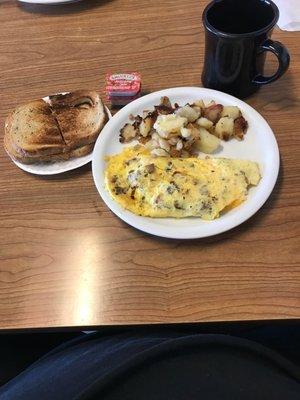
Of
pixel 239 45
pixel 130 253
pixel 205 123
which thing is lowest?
pixel 130 253

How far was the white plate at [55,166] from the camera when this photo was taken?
78cm

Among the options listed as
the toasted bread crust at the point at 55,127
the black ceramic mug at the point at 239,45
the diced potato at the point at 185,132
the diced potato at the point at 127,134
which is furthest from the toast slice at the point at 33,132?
the black ceramic mug at the point at 239,45

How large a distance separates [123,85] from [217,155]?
24cm

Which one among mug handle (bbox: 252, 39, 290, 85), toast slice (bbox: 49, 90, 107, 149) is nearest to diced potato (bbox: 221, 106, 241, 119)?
mug handle (bbox: 252, 39, 290, 85)

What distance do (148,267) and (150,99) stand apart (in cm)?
35

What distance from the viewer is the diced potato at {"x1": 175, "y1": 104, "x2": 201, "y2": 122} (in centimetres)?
77

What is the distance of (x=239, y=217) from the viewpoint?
0.67 meters

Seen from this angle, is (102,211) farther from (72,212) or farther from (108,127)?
Result: (108,127)

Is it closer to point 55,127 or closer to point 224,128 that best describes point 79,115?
point 55,127

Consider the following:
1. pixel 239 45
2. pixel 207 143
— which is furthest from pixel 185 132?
pixel 239 45

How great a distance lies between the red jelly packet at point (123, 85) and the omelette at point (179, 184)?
16 cm

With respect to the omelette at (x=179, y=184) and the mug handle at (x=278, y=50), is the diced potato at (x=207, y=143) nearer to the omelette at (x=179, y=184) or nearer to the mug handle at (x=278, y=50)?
the omelette at (x=179, y=184)

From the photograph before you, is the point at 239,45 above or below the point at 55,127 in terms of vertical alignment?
above

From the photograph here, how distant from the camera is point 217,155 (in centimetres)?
77
